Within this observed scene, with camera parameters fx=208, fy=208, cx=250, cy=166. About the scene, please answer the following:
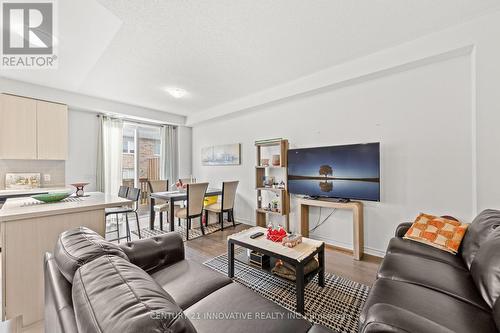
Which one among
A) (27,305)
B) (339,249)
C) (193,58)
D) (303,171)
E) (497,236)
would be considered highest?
(193,58)

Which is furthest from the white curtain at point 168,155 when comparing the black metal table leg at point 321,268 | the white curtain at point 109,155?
the black metal table leg at point 321,268

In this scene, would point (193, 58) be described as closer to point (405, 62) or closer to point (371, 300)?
point (405, 62)

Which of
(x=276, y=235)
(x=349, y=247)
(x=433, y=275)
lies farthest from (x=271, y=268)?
(x=349, y=247)

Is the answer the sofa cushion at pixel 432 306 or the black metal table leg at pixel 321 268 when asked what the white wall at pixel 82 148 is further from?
the sofa cushion at pixel 432 306

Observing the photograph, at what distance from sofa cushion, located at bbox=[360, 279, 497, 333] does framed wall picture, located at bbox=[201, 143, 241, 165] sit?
3.61m

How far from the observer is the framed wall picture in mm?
4648

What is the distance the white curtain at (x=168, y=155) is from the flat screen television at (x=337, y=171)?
339 cm

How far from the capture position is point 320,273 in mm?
→ 2121

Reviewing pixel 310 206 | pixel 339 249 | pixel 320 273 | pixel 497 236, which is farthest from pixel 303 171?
pixel 497 236

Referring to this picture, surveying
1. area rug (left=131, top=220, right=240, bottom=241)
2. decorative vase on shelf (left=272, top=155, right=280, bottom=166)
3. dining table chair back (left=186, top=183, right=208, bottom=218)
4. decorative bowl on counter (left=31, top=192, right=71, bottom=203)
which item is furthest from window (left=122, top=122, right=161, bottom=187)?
decorative vase on shelf (left=272, top=155, right=280, bottom=166)

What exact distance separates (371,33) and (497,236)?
6.85ft

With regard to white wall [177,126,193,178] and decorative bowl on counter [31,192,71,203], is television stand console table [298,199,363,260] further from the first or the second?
white wall [177,126,193,178]

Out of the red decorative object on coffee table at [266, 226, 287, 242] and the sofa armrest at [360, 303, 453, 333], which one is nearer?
the sofa armrest at [360, 303, 453, 333]

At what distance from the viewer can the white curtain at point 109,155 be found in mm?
4289
